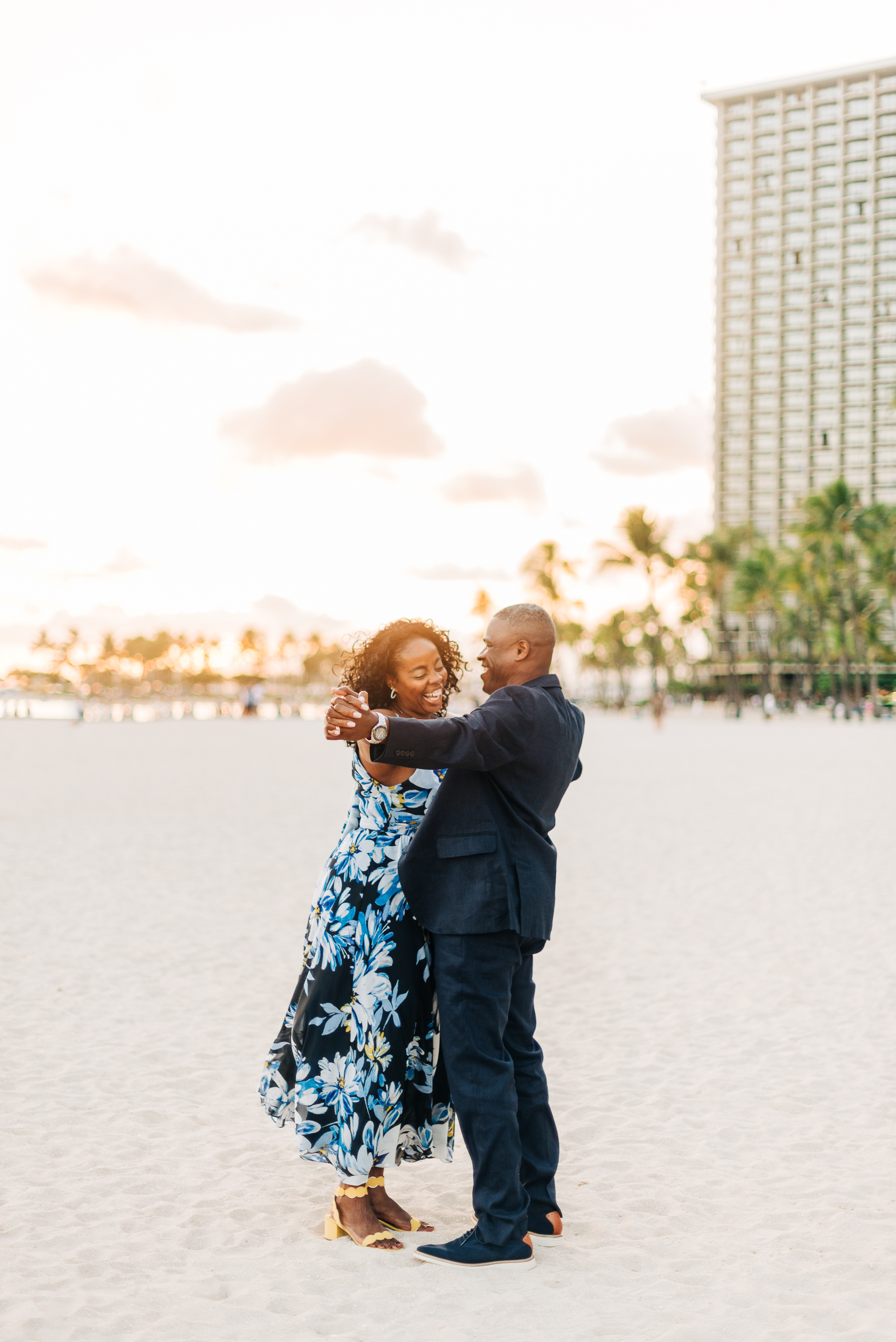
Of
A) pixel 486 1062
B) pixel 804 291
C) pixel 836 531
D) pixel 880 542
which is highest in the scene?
pixel 804 291

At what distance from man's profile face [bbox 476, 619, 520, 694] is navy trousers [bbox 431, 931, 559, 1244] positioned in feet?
2.19

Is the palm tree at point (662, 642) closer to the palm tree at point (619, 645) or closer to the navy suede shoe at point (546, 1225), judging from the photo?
the palm tree at point (619, 645)

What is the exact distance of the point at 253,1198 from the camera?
12.1 feet

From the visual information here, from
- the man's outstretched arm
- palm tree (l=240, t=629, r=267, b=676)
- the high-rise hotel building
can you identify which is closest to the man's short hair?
the man's outstretched arm

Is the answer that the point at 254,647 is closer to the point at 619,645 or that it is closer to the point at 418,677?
the point at 619,645

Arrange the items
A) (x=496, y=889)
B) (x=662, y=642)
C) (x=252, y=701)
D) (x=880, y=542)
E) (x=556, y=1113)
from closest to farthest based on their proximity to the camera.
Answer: (x=496, y=889) → (x=556, y=1113) → (x=252, y=701) → (x=880, y=542) → (x=662, y=642)

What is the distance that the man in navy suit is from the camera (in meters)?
3.05

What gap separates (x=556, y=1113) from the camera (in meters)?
4.56

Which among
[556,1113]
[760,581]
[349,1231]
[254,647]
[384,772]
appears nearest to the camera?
[384,772]

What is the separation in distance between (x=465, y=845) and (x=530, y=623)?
601 millimetres

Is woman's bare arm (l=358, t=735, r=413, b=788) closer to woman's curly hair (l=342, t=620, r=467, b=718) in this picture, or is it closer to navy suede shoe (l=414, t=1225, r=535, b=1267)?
woman's curly hair (l=342, t=620, r=467, b=718)

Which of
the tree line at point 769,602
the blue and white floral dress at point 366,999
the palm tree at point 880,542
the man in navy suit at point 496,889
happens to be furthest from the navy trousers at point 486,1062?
the palm tree at point 880,542

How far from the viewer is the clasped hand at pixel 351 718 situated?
276 cm

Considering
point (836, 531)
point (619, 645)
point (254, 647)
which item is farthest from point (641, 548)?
point (254, 647)
